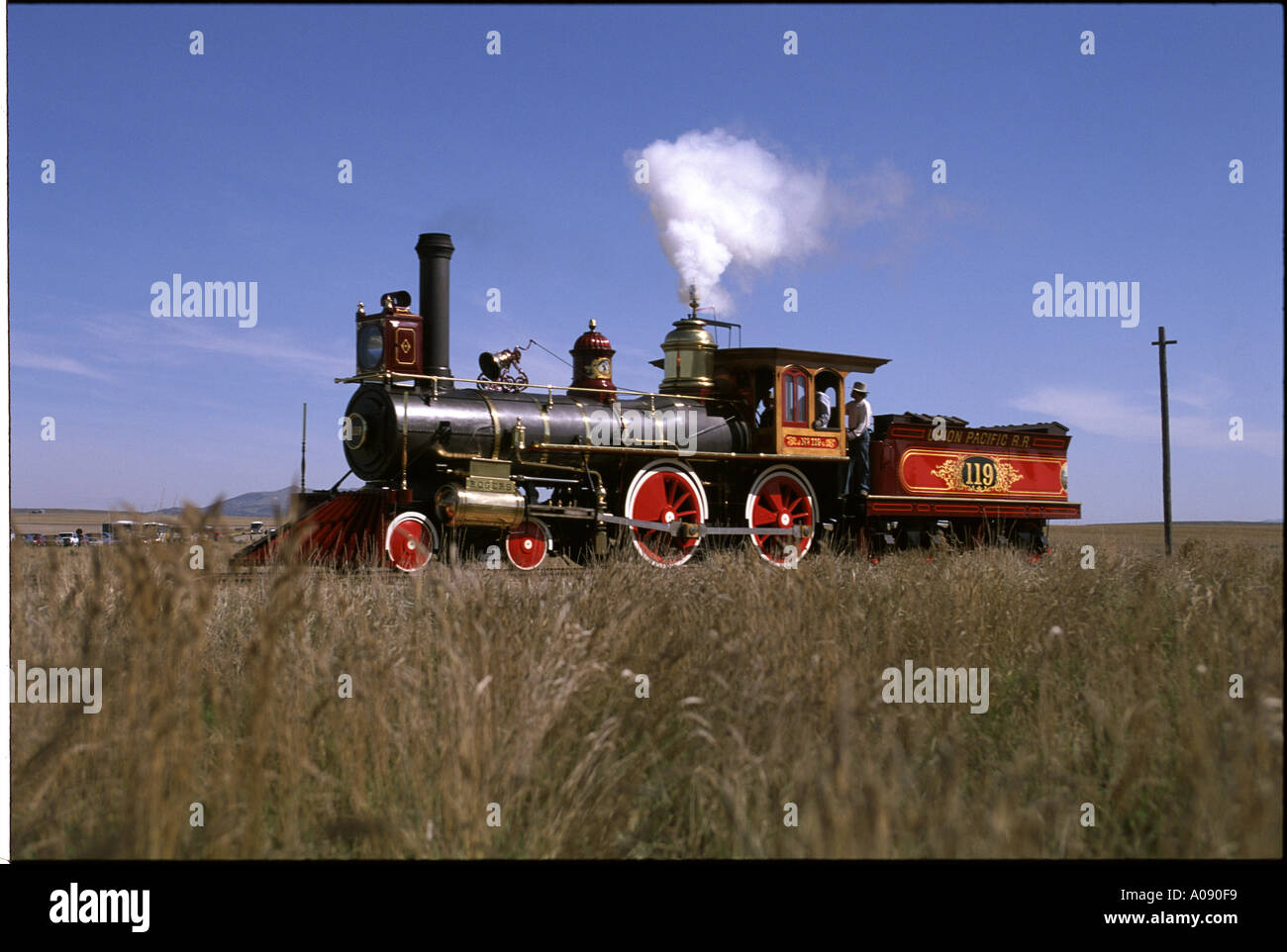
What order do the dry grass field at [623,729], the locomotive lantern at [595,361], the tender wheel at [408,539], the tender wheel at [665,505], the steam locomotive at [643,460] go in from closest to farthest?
1. the dry grass field at [623,729]
2. the tender wheel at [408,539]
3. the steam locomotive at [643,460]
4. the tender wheel at [665,505]
5. the locomotive lantern at [595,361]

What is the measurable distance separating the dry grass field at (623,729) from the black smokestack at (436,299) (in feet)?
24.9

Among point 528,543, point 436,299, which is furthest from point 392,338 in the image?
point 528,543

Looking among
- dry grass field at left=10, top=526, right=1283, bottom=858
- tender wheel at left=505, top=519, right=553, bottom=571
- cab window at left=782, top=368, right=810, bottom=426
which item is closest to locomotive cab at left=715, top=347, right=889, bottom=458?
cab window at left=782, top=368, right=810, bottom=426

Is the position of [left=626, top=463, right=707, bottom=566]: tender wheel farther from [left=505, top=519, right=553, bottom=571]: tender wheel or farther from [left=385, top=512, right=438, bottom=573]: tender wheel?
[left=385, top=512, right=438, bottom=573]: tender wheel

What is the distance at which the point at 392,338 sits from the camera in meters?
12.5

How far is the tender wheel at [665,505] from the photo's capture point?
13.6 m

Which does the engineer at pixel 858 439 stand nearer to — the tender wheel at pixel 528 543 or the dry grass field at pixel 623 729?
the tender wheel at pixel 528 543

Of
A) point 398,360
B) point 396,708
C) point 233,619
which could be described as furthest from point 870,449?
point 396,708

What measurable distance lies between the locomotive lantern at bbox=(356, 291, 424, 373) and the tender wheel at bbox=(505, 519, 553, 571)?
2525 mm

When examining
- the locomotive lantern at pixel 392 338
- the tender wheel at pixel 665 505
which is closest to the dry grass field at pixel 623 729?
the locomotive lantern at pixel 392 338

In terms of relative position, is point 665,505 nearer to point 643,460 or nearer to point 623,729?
point 643,460

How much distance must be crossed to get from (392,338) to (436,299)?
1.07 m

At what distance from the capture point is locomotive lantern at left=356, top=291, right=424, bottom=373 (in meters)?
12.5
